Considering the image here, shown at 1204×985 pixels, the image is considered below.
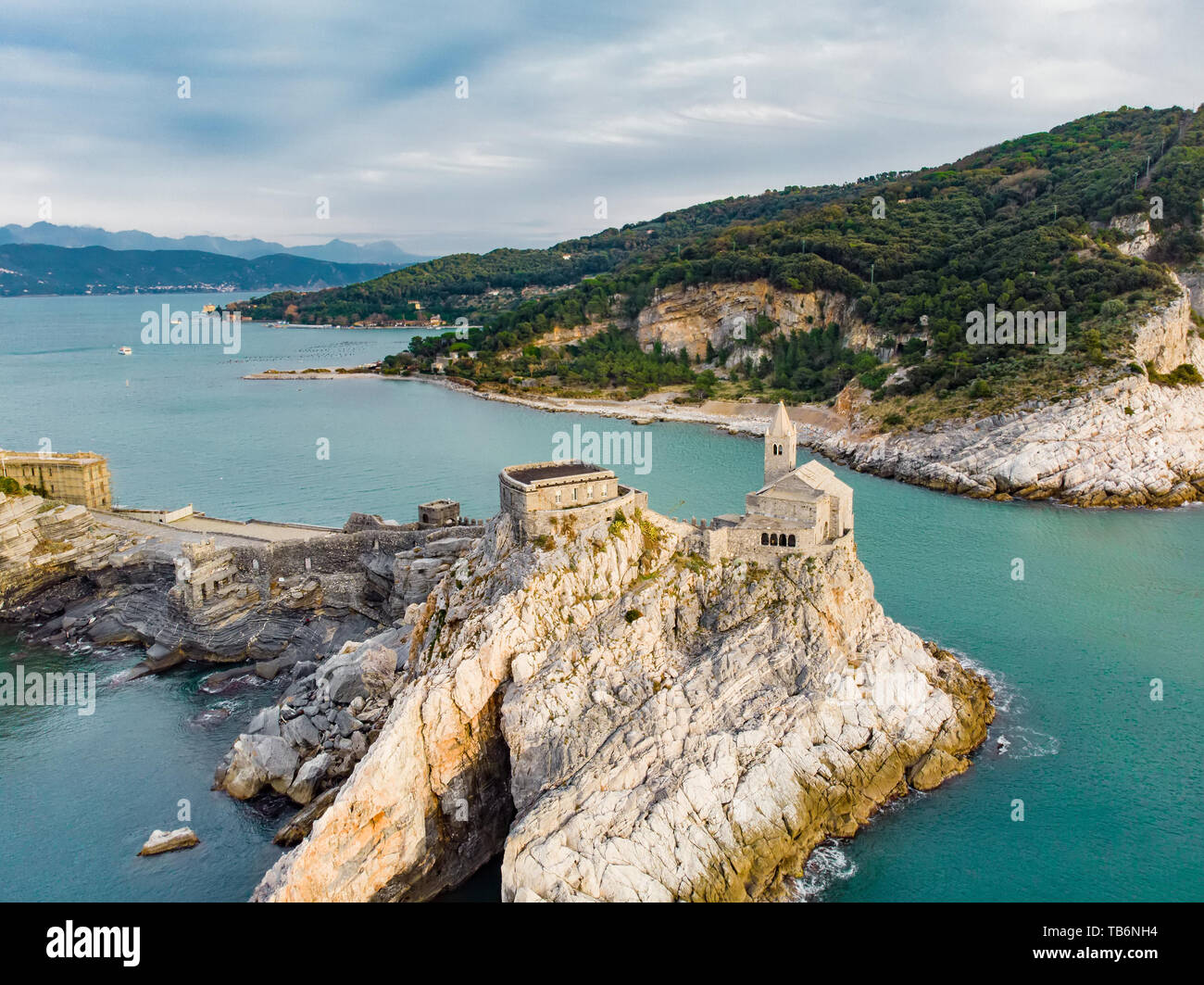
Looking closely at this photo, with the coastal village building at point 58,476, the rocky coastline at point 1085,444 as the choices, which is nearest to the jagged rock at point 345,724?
the coastal village building at point 58,476

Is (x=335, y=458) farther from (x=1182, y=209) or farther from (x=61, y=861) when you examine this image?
(x=1182, y=209)

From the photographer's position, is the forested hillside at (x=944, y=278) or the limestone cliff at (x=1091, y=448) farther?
the forested hillside at (x=944, y=278)

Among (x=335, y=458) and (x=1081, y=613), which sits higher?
Result: (x=335, y=458)

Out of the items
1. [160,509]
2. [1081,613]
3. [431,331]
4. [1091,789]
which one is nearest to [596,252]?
[431,331]

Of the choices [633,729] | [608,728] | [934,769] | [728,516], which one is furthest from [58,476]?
[934,769]

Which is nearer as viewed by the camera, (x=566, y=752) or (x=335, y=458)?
(x=566, y=752)

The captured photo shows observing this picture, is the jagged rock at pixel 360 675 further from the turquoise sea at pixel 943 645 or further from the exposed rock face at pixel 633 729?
the turquoise sea at pixel 943 645
